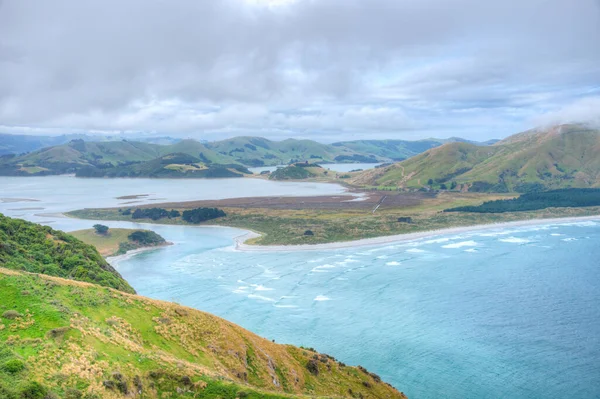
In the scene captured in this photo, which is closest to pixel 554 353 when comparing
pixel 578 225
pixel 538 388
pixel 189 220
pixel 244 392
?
pixel 538 388

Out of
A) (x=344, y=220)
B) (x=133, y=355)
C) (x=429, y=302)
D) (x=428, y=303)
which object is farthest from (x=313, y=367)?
(x=344, y=220)

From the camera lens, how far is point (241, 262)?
94938 mm

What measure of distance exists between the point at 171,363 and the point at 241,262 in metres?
68.3

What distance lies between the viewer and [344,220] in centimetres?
13575

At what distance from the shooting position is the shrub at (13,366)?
2028cm

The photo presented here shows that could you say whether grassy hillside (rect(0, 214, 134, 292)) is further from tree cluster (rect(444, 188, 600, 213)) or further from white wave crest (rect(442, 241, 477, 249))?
tree cluster (rect(444, 188, 600, 213))

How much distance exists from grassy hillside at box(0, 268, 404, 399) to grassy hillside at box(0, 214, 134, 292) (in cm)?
1566

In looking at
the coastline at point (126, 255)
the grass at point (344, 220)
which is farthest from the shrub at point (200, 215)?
the coastline at point (126, 255)

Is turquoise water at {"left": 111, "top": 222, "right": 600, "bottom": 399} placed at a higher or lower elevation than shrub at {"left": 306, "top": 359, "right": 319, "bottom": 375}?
lower

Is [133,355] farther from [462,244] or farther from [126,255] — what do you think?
[462,244]

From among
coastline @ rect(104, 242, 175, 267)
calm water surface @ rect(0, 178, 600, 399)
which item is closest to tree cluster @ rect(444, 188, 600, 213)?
calm water surface @ rect(0, 178, 600, 399)

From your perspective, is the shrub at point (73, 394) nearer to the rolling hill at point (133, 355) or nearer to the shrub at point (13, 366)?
the rolling hill at point (133, 355)

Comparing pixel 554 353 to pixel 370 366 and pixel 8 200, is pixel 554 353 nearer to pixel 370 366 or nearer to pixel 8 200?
pixel 370 366

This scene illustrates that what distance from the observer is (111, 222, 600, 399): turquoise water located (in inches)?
1820
